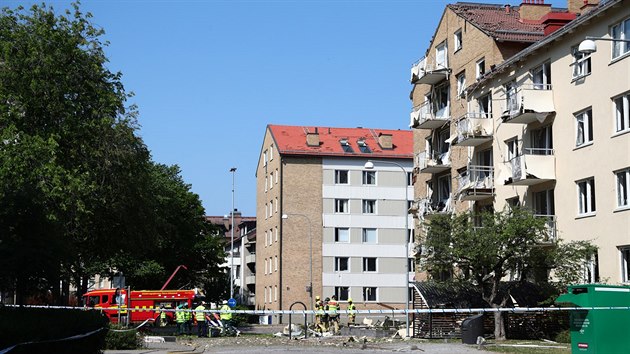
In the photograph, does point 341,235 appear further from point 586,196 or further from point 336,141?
point 586,196

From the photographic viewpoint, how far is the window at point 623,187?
3098 centimetres

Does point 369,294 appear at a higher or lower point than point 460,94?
lower

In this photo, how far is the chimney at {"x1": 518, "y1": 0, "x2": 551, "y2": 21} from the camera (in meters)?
46.3

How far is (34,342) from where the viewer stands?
14.8 meters

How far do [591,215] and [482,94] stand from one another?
36.6 feet

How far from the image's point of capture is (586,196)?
33844 millimetres

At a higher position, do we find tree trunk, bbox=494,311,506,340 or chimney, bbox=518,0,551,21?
chimney, bbox=518,0,551,21

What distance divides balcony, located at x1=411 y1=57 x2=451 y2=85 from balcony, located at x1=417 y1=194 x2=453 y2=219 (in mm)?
6320

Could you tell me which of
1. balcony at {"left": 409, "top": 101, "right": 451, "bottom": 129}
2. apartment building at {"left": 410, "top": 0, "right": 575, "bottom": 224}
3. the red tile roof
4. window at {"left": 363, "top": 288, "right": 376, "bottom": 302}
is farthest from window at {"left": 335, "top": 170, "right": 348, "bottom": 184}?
balcony at {"left": 409, "top": 101, "right": 451, "bottom": 129}

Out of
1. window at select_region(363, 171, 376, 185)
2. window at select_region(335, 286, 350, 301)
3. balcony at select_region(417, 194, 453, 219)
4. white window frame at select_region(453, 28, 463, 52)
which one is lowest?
window at select_region(335, 286, 350, 301)

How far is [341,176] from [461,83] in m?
36.9

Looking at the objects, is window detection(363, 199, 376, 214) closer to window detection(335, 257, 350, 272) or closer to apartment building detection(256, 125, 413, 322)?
apartment building detection(256, 125, 413, 322)

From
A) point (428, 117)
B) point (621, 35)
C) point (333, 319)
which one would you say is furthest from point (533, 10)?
point (333, 319)

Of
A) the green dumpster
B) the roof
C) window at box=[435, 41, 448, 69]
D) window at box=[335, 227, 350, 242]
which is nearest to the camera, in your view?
Result: the green dumpster
